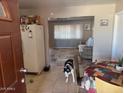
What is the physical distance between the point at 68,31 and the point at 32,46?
5117 mm

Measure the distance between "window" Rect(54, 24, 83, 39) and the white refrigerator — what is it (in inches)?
187

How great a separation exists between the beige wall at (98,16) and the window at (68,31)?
430cm

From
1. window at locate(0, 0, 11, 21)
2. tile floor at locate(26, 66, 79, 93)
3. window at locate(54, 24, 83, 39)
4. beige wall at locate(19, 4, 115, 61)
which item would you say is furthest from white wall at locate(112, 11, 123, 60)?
window at locate(54, 24, 83, 39)

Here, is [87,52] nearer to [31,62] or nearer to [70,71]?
[70,71]

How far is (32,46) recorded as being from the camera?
11.7 ft

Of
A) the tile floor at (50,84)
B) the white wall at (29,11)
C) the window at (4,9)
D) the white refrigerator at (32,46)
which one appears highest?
the white wall at (29,11)

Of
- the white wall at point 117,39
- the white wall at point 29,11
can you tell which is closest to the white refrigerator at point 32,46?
the white wall at point 29,11

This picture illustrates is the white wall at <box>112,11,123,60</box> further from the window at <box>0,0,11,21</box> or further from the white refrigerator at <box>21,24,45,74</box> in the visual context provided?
the window at <box>0,0,11,21</box>

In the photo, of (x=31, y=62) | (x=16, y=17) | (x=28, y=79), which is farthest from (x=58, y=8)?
(x=16, y=17)

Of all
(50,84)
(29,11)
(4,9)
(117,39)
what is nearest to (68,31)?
(29,11)

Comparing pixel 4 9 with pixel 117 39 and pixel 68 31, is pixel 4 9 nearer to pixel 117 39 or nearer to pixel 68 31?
pixel 117 39

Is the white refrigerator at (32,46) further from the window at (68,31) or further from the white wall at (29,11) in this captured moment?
the window at (68,31)

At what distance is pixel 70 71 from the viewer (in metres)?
3.32

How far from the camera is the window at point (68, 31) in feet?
27.0
